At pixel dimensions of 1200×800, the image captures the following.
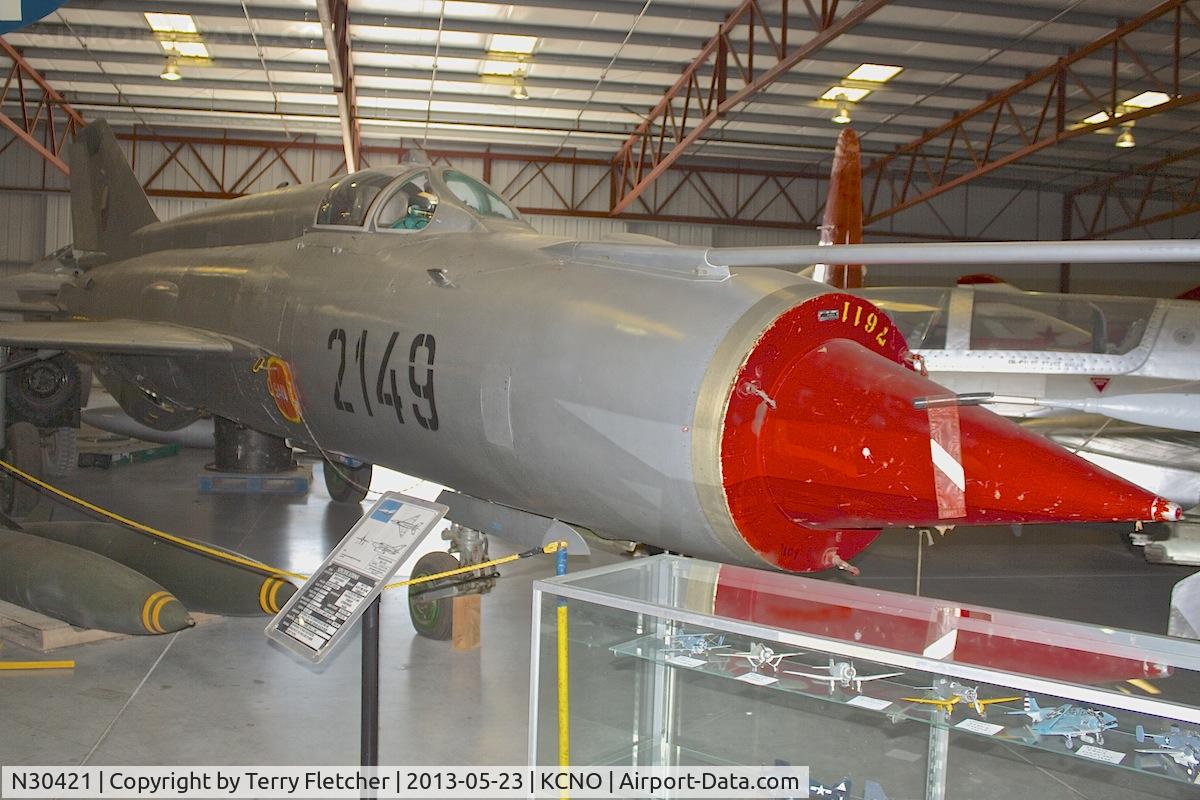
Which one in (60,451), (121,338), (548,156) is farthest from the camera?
(548,156)

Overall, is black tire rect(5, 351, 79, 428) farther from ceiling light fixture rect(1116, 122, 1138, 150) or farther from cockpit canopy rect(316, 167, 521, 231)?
ceiling light fixture rect(1116, 122, 1138, 150)

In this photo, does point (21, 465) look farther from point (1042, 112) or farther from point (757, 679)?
point (1042, 112)

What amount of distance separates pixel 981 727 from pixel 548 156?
2229cm

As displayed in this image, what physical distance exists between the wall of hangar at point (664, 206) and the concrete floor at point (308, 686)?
16532mm

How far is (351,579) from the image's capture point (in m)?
3.55

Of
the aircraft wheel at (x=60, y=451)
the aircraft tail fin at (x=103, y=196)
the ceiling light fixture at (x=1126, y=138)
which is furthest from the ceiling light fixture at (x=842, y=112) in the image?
the aircraft wheel at (x=60, y=451)

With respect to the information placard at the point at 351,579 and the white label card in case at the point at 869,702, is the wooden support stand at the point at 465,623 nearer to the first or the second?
the information placard at the point at 351,579

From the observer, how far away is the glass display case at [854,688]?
2.83m

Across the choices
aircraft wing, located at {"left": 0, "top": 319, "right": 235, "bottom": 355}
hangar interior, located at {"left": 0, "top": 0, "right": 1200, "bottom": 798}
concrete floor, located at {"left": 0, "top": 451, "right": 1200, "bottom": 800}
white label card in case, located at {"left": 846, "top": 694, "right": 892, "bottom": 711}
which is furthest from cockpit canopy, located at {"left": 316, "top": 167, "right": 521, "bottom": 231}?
white label card in case, located at {"left": 846, "top": 694, "right": 892, "bottom": 711}

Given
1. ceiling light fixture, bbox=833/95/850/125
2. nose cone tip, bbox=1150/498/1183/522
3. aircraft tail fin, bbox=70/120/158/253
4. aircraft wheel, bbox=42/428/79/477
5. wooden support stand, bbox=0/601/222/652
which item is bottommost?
wooden support stand, bbox=0/601/222/652

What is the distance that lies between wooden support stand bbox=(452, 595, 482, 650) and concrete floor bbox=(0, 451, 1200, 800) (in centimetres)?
9

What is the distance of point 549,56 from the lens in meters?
15.9

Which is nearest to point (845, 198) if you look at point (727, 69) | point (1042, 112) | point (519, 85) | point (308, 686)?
point (727, 69)

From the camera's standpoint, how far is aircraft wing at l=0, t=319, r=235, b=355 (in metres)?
6.14
